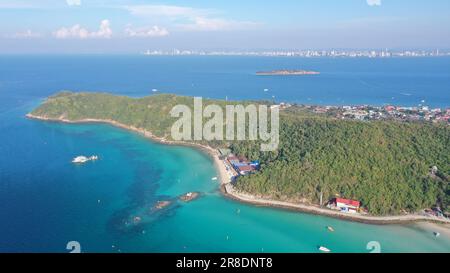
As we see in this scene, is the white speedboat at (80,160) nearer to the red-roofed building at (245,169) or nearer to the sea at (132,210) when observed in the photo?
the sea at (132,210)

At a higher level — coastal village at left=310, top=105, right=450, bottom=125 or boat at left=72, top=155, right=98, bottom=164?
coastal village at left=310, top=105, right=450, bottom=125

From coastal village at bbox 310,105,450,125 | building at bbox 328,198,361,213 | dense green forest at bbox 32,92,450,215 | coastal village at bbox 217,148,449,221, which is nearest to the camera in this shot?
coastal village at bbox 217,148,449,221

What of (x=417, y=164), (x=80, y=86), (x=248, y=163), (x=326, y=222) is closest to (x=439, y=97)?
(x=417, y=164)

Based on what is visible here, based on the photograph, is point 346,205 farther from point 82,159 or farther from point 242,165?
point 82,159

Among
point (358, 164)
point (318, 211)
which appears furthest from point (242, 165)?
point (358, 164)

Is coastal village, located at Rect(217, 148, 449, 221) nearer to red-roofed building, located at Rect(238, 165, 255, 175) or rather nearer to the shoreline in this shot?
red-roofed building, located at Rect(238, 165, 255, 175)

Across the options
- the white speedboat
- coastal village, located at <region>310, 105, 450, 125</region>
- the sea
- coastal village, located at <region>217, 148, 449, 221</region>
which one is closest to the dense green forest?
coastal village, located at <region>217, 148, 449, 221</region>

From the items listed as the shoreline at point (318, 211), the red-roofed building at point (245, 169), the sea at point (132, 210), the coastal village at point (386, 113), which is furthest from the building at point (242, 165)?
the coastal village at point (386, 113)

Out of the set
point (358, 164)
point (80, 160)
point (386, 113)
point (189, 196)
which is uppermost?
point (386, 113)

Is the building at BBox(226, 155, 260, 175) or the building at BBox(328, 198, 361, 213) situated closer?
the building at BBox(328, 198, 361, 213)
